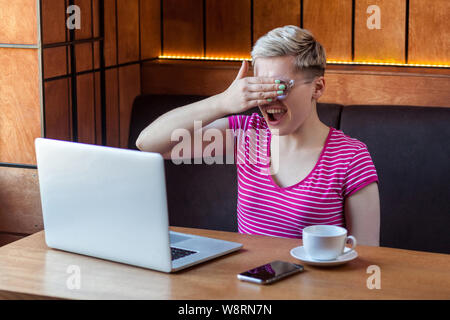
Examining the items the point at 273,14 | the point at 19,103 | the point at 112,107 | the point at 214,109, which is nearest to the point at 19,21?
the point at 19,103

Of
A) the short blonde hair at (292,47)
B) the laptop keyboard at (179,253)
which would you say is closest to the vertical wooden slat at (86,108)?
the short blonde hair at (292,47)

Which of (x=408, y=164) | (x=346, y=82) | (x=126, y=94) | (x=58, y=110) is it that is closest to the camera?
(x=408, y=164)

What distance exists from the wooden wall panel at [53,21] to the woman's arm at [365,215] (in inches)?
52.7

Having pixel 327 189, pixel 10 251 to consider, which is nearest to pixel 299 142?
pixel 327 189

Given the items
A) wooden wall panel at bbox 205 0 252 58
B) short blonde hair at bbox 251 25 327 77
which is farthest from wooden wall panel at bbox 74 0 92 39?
short blonde hair at bbox 251 25 327 77

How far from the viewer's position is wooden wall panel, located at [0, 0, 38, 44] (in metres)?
2.45

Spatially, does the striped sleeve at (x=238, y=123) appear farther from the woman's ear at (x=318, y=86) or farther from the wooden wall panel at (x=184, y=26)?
the wooden wall panel at (x=184, y=26)

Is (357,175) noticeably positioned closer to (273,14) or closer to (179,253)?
(179,253)

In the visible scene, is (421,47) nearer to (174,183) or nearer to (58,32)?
(174,183)

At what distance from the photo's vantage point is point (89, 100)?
278 centimetres

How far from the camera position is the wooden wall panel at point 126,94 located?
3.03 m

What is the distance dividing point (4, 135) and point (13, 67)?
267mm

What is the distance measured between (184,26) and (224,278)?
2.10 meters

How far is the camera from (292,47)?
1.74 metres
